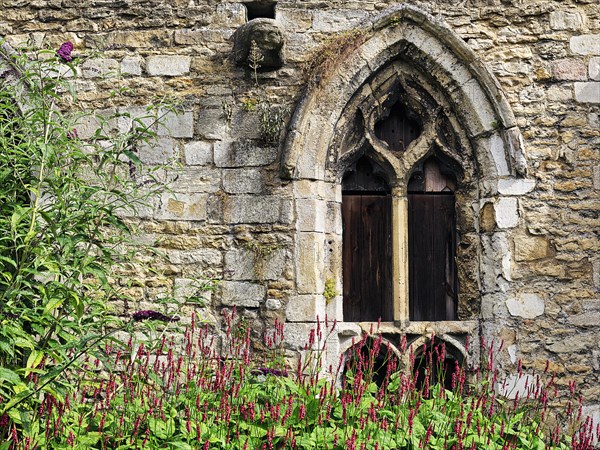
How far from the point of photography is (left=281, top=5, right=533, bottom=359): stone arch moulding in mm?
5680

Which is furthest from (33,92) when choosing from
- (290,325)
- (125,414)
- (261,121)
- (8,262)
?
(290,325)

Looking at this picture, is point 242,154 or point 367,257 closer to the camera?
point 242,154

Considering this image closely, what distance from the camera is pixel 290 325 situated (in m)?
5.57

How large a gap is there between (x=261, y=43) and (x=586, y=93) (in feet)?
7.79

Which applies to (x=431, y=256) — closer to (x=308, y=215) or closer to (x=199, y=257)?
(x=308, y=215)

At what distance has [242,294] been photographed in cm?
565

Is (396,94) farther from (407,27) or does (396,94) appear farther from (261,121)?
(261,121)

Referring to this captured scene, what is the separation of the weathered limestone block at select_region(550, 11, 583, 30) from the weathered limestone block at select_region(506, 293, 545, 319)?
1972 mm

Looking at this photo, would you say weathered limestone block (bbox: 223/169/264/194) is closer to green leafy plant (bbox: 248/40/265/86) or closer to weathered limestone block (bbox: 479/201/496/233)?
green leafy plant (bbox: 248/40/265/86)

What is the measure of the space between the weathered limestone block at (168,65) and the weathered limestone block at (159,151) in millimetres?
493

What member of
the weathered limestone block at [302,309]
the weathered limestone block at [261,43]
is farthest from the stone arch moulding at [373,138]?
the weathered limestone block at [261,43]

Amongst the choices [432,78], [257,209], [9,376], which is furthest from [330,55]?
[9,376]

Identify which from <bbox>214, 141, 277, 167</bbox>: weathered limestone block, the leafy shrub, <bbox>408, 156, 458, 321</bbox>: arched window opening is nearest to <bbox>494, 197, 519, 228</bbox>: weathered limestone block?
<bbox>408, 156, 458, 321</bbox>: arched window opening

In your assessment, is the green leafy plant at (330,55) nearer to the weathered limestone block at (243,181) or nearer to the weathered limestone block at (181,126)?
the weathered limestone block at (243,181)
